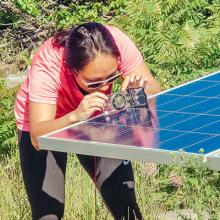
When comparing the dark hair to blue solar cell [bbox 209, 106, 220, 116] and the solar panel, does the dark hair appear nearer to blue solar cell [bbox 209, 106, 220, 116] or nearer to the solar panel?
the solar panel

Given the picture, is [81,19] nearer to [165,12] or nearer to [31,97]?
[165,12]

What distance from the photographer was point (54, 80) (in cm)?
498

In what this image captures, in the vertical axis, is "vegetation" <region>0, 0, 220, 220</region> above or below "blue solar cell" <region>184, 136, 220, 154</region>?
below

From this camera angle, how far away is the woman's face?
478cm

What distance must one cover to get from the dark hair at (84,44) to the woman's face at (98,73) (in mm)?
25

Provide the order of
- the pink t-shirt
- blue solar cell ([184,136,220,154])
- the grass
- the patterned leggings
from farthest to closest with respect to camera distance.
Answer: the grass → the patterned leggings → the pink t-shirt → blue solar cell ([184,136,220,154])

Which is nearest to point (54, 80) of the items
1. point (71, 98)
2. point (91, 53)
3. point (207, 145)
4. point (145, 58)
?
point (71, 98)

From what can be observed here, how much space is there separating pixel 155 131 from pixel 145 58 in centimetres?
385

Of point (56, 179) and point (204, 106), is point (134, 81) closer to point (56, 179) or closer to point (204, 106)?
point (204, 106)

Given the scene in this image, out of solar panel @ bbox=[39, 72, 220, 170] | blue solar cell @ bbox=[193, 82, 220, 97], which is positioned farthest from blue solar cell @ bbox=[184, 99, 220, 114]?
blue solar cell @ bbox=[193, 82, 220, 97]

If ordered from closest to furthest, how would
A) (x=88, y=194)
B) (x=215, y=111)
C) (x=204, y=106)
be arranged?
(x=215, y=111) → (x=204, y=106) → (x=88, y=194)

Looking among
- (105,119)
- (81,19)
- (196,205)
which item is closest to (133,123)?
(105,119)

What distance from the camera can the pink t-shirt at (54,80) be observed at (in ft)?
16.1

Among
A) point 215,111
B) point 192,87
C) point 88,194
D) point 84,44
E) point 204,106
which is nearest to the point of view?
point 215,111
